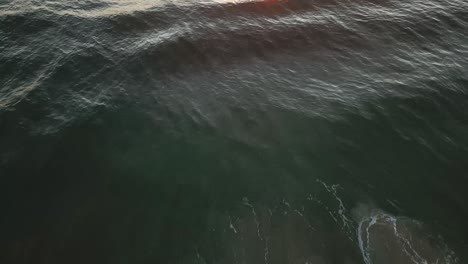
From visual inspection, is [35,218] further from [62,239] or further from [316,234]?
[316,234]

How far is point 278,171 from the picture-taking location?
2291 cm

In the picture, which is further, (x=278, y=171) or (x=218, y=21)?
(x=218, y=21)

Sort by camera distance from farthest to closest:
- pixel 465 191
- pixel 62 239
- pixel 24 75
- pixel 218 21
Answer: pixel 218 21 < pixel 24 75 < pixel 465 191 < pixel 62 239

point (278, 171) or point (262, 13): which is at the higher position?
point (262, 13)

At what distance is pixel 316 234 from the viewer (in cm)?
1916

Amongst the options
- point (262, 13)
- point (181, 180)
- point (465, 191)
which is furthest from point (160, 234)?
point (262, 13)

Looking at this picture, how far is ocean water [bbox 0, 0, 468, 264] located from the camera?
1898cm

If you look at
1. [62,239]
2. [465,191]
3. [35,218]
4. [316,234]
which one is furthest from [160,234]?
[465,191]

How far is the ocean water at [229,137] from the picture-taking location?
19.0 m

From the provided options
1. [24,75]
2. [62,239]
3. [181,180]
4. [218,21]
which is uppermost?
[218,21]

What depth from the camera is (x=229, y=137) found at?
25.3m

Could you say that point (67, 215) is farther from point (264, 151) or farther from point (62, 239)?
point (264, 151)

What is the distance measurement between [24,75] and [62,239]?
61.6ft

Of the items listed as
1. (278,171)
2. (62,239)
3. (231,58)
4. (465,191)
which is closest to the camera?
(62,239)
